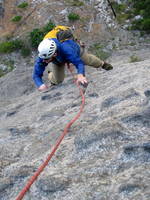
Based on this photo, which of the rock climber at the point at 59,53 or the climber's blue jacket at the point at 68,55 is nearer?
the rock climber at the point at 59,53

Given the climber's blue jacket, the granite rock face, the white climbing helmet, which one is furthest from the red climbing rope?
the white climbing helmet

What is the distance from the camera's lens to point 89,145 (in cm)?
505

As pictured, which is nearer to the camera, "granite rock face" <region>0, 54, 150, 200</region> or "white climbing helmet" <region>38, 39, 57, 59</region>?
"granite rock face" <region>0, 54, 150, 200</region>

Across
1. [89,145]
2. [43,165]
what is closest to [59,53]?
[89,145]

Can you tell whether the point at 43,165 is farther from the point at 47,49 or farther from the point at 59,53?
the point at 59,53

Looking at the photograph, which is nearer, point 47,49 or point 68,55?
point 47,49

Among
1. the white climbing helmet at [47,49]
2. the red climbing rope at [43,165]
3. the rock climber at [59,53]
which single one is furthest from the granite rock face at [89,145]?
the white climbing helmet at [47,49]

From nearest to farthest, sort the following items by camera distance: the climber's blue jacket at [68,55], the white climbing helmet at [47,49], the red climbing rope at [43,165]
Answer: the red climbing rope at [43,165] → the white climbing helmet at [47,49] → the climber's blue jacket at [68,55]

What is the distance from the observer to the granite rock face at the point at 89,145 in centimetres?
416

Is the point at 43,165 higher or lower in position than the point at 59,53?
lower

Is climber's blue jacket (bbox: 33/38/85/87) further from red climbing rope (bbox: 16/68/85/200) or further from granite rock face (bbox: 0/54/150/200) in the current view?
red climbing rope (bbox: 16/68/85/200)

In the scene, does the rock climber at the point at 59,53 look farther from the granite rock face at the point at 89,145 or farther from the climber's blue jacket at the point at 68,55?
the granite rock face at the point at 89,145

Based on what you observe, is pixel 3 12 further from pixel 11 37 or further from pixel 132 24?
pixel 132 24

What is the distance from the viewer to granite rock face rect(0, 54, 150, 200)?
4.16 metres
